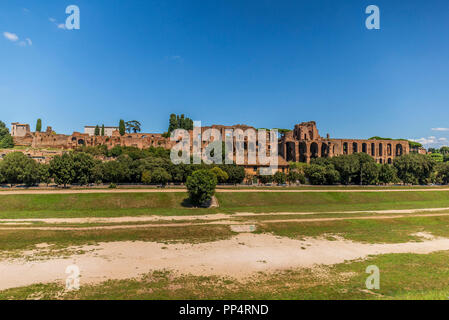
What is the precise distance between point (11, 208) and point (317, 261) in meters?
40.1

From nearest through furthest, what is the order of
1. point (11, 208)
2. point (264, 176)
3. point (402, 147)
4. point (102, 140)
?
point (11, 208) < point (264, 176) < point (102, 140) < point (402, 147)

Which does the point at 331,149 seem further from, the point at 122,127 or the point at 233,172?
the point at 122,127

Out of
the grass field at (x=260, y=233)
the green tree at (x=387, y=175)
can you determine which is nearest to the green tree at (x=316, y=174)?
the grass field at (x=260, y=233)

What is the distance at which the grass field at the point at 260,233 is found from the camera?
13.4m

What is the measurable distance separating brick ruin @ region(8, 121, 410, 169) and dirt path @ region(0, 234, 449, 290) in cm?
6456

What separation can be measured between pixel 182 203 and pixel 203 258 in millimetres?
24415

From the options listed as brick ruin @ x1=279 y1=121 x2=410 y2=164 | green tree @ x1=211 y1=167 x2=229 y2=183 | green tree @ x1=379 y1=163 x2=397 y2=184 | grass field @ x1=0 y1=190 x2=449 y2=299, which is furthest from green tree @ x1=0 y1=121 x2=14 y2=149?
green tree @ x1=379 y1=163 x2=397 y2=184

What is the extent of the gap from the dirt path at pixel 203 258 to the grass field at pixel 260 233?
939 millimetres

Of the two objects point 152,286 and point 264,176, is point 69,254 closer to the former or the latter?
point 152,286

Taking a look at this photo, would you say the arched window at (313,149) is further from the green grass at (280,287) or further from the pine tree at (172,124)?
the green grass at (280,287)

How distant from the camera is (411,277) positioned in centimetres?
1549

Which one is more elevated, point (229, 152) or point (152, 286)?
point (229, 152)

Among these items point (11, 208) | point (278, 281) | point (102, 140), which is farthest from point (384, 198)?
point (102, 140)

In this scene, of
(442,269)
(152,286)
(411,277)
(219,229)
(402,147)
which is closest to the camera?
(152,286)
